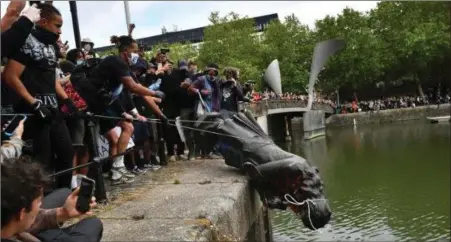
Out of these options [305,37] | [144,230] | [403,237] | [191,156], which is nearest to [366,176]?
[403,237]

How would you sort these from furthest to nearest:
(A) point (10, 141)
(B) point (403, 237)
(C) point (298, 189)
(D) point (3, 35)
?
(B) point (403, 237), (C) point (298, 189), (D) point (3, 35), (A) point (10, 141)

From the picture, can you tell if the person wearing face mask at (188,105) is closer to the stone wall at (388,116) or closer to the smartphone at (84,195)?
the smartphone at (84,195)

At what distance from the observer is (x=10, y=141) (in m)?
2.98

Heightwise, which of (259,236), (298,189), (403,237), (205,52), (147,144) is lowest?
(403,237)

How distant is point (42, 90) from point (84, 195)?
1699 mm

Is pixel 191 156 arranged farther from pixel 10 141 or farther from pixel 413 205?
pixel 413 205

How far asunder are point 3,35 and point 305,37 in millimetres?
46777

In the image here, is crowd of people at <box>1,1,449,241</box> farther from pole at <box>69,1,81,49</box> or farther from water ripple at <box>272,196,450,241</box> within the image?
water ripple at <box>272,196,450,241</box>

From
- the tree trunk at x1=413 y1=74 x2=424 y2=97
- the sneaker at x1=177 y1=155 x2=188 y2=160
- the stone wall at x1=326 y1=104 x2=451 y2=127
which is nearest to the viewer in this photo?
the sneaker at x1=177 y1=155 x2=188 y2=160

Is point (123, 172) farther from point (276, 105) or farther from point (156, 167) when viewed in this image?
point (276, 105)

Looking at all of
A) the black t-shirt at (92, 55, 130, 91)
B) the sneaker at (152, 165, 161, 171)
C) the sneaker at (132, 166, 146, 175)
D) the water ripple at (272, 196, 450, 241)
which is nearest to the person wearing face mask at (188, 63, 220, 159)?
the sneaker at (152, 165, 161, 171)

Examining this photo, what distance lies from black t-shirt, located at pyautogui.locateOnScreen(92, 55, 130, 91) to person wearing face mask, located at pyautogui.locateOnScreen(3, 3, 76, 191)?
112 centimetres

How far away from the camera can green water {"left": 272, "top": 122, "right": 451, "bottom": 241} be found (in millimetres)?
9766

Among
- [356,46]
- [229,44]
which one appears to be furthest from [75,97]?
[356,46]
